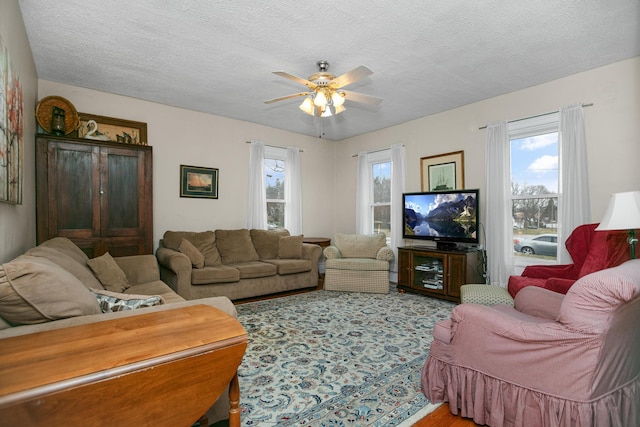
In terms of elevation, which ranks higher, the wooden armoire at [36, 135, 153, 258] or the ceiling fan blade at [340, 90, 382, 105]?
the ceiling fan blade at [340, 90, 382, 105]

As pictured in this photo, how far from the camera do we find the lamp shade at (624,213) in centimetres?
227

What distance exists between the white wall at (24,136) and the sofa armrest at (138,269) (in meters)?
0.77

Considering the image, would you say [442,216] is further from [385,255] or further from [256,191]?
[256,191]

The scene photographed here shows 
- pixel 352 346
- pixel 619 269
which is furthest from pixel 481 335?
pixel 352 346

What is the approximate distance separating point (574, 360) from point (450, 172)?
3538mm

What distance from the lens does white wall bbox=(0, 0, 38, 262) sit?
1970 mm

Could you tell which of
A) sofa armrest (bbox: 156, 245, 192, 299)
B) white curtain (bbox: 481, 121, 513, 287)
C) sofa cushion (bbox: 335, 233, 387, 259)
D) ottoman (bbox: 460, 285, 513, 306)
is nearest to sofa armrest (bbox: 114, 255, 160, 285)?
sofa armrest (bbox: 156, 245, 192, 299)

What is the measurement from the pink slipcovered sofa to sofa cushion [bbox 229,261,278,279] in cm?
294

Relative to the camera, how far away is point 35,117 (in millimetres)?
3332

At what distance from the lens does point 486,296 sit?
2.75 metres

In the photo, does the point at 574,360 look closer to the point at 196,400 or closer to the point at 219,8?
the point at 196,400

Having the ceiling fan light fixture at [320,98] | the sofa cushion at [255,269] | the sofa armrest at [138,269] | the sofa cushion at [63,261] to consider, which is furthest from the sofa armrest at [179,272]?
the ceiling fan light fixture at [320,98]

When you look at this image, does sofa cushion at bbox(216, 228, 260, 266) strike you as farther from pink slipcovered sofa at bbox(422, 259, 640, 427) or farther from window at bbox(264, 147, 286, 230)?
pink slipcovered sofa at bbox(422, 259, 640, 427)

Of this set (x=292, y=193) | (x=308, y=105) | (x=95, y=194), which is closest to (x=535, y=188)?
(x=308, y=105)
